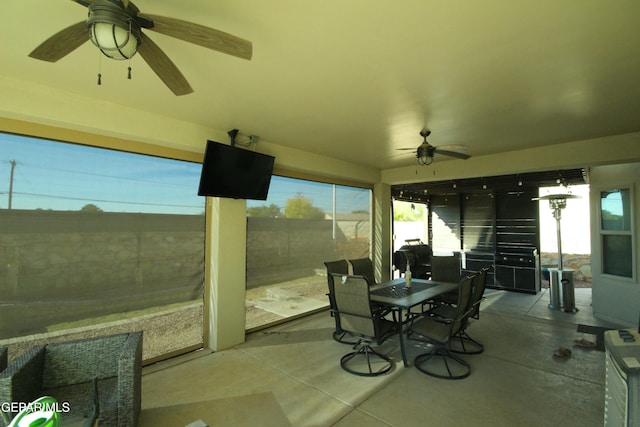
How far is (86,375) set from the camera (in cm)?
219

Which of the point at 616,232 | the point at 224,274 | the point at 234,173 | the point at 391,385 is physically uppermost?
the point at 234,173

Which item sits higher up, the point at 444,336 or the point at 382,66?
the point at 382,66

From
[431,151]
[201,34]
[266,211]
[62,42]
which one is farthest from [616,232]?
[62,42]

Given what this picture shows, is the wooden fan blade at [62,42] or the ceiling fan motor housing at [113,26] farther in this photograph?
the wooden fan blade at [62,42]

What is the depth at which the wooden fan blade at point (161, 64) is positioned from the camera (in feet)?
4.92

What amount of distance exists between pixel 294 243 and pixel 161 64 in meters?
3.46

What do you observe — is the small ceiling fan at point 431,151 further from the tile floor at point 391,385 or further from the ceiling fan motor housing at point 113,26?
the ceiling fan motor housing at point 113,26

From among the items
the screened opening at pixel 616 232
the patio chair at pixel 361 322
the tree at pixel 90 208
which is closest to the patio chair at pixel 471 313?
the patio chair at pixel 361 322

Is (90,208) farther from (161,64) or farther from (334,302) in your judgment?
(334,302)

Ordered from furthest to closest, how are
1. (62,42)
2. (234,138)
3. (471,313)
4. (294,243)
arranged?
(294,243) → (234,138) → (471,313) → (62,42)

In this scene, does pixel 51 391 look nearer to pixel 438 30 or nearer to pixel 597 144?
pixel 438 30

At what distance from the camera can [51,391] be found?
2061mm

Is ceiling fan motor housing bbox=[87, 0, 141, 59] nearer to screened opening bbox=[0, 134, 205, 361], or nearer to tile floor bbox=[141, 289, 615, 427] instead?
screened opening bbox=[0, 134, 205, 361]

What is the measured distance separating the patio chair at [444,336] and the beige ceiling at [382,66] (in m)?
1.84
